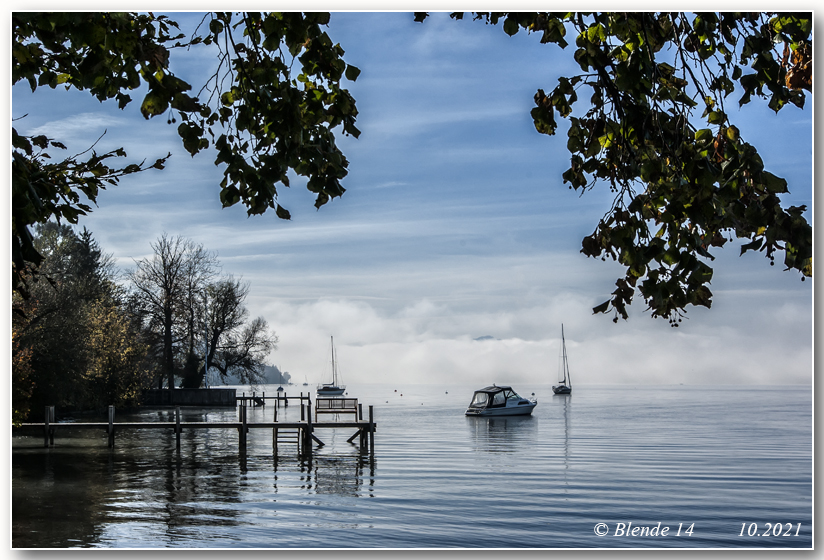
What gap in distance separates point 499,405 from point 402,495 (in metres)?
37.9

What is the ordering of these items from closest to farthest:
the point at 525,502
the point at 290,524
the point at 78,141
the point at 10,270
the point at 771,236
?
1. the point at 771,236
2. the point at 10,270
3. the point at 78,141
4. the point at 290,524
5. the point at 525,502

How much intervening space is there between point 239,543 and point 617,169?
957 centimetres

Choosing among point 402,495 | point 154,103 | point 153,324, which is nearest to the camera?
point 154,103

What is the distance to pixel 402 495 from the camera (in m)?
17.4

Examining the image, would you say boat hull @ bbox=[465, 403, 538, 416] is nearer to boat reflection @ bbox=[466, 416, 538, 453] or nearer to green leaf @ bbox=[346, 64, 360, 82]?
boat reflection @ bbox=[466, 416, 538, 453]

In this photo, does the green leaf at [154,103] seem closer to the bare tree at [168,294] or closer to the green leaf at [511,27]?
the green leaf at [511,27]

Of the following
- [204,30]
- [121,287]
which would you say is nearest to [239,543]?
[204,30]

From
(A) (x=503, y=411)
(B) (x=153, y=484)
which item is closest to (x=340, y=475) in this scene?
(B) (x=153, y=484)

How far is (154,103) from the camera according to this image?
4094mm

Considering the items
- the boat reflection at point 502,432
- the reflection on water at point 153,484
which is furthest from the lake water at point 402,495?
the boat reflection at point 502,432

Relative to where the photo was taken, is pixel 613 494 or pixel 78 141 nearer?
pixel 78 141

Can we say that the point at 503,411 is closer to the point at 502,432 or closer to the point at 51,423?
the point at 502,432

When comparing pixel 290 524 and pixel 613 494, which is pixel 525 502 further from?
pixel 290 524

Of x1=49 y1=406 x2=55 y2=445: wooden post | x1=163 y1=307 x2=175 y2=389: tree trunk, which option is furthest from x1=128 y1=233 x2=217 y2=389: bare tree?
x1=49 y1=406 x2=55 y2=445: wooden post
